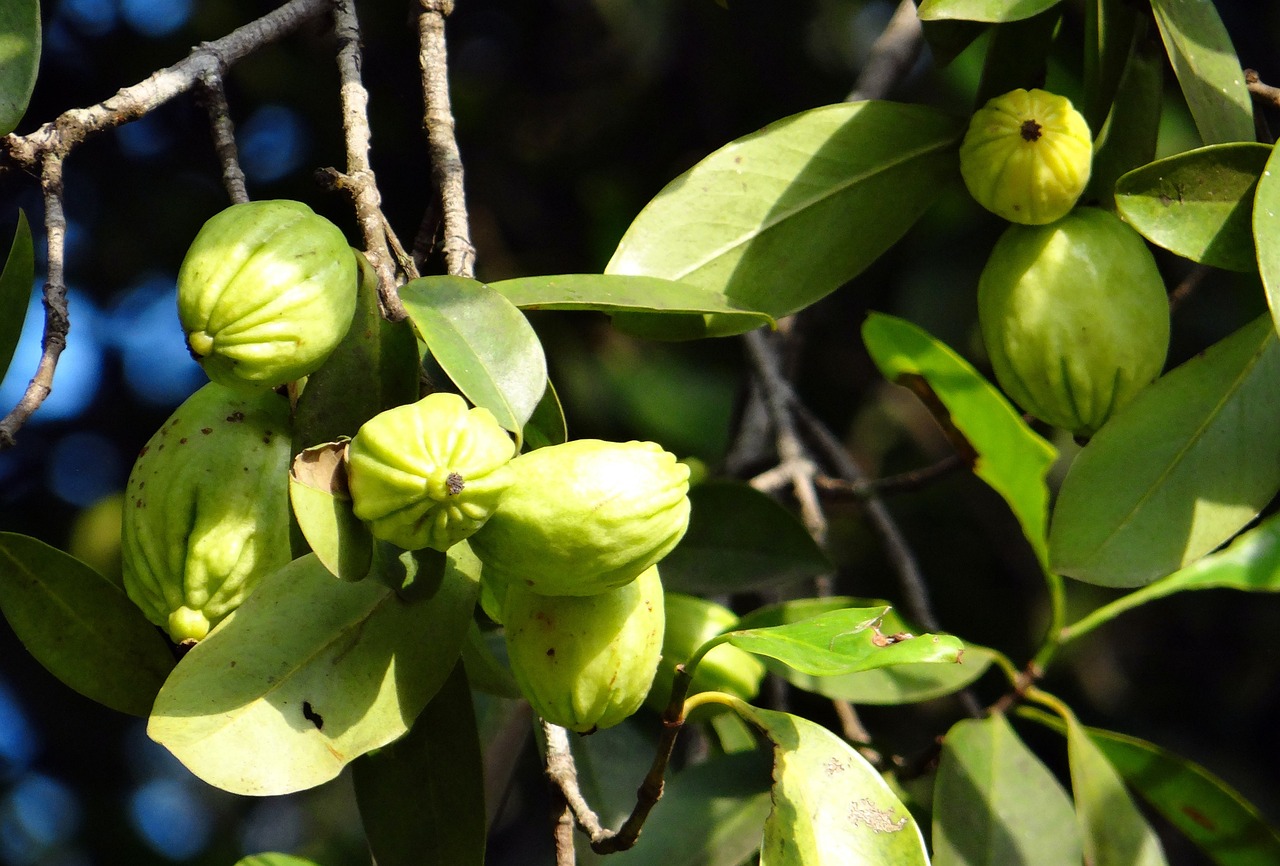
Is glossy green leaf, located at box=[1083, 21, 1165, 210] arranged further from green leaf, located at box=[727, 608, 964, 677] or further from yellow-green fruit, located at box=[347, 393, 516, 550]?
yellow-green fruit, located at box=[347, 393, 516, 550]

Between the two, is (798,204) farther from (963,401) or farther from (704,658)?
(704,658)

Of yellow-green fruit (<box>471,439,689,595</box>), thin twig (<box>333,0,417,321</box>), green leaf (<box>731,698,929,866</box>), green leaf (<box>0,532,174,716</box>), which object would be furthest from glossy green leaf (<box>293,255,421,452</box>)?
green leaf (<box>731,698,929,866</box>)

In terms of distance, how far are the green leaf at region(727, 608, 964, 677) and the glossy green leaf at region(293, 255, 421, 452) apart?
260 millimetres

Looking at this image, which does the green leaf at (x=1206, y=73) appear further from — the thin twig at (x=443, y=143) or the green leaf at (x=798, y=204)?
the thin twig at (x=443, y=143)

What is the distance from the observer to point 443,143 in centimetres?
90

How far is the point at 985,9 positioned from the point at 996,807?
0.69 m

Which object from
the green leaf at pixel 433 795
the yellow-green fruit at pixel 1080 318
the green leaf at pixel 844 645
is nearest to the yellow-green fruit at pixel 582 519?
the green leaf at pixel 844 645

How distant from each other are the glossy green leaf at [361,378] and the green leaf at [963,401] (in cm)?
59

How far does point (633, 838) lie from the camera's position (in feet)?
2.69

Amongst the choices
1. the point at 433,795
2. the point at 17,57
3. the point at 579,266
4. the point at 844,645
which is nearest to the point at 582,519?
the point at 844,645

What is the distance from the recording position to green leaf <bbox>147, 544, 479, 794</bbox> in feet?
2.30

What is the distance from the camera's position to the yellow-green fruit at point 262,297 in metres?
0.69

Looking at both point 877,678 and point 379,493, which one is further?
point 877,678

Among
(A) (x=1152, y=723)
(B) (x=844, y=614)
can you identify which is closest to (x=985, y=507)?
(A) (x=1152, y=723)
